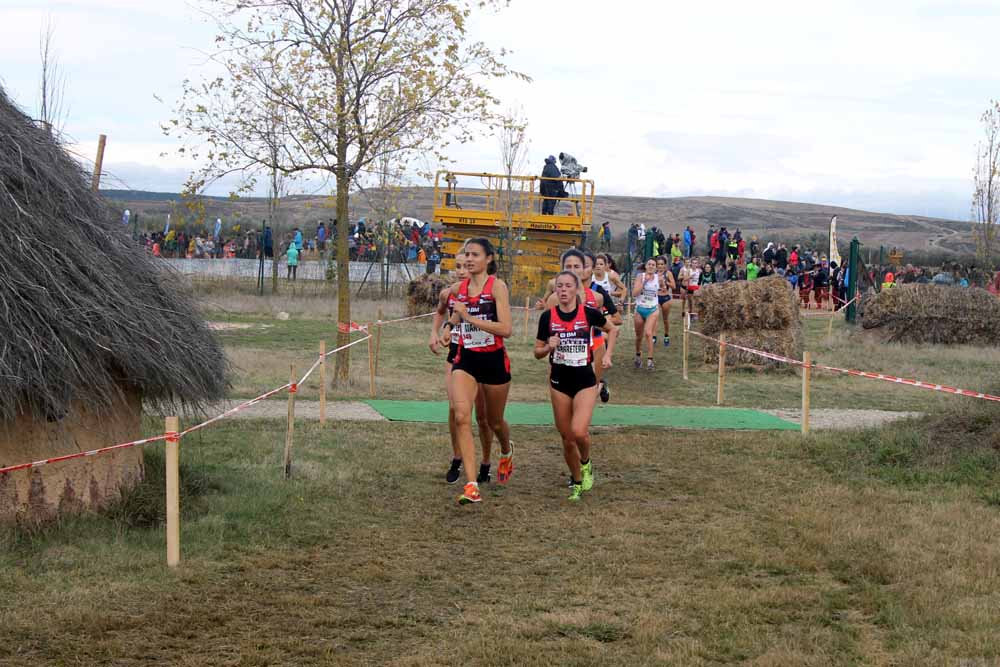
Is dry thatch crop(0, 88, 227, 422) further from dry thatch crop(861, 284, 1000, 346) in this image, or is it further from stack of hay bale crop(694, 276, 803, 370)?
dry thatch crop(861, 284, 1000, 346)

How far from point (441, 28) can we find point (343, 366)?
4721 mm

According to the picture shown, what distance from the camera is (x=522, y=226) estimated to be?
31359 millimetres

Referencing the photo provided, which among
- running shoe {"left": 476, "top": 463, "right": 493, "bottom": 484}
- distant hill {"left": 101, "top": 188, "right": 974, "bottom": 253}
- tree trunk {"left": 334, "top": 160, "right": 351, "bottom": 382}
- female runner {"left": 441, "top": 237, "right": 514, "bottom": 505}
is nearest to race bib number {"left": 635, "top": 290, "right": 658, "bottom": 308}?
tree trunk {"left": 334, "top": 160, "right": 351, "bottom": 382}

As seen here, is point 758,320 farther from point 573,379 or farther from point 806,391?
point 573,379

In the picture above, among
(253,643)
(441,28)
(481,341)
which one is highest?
(441,28)

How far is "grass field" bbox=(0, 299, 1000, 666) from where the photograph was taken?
18.6ft

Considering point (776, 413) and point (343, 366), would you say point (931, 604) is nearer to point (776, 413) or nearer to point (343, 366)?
point (776, 413)

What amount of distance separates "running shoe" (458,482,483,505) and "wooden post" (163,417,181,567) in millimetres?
2472

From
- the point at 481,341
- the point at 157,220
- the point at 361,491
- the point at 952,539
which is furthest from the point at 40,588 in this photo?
the point at 157,220

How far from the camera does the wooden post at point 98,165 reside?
8.95 metres

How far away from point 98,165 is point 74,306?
3.35 meters

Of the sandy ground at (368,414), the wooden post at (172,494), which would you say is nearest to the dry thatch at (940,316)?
the sandy ground at (368,414)

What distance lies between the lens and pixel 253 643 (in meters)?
5.65

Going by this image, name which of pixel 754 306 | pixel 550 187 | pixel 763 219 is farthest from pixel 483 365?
Answer: pixel 763 219
